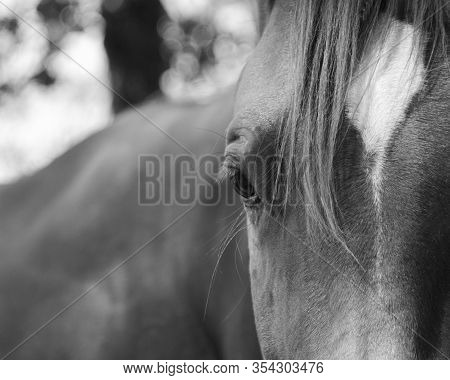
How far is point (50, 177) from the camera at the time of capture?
2535 millimetres

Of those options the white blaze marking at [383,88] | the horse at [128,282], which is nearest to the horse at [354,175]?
the white blaze marking at [383,88]

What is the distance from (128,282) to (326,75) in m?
1.19

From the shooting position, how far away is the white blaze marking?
1.26 metres

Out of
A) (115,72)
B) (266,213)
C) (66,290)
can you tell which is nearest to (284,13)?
(266,213)

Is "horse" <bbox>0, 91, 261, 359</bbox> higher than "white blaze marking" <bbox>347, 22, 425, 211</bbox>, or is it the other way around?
"white blaze marking" <bbox>347, 22, 425, 211</bbox>

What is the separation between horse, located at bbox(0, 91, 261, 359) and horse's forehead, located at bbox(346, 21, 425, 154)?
96cm

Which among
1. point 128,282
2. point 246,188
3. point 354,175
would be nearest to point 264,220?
point 246,188

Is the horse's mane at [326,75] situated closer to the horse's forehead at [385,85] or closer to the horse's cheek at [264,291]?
Answer: the horse's forehead at [385,85]

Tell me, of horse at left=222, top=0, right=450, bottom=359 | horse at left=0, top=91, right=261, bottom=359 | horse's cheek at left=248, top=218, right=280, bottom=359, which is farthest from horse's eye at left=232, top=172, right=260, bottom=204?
horse at left=0, top=91, right=261, bottom=359

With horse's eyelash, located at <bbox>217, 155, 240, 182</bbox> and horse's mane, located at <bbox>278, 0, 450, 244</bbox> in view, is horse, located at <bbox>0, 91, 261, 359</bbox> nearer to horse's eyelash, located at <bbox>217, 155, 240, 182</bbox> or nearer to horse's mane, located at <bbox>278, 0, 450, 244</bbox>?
horse's eyelash, located at <bbox>217, 155, 240, 182</bbox>

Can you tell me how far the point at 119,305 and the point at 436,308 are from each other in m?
1.29

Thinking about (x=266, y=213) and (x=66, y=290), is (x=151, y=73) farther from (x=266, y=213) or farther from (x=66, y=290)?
(x=266, y=213)

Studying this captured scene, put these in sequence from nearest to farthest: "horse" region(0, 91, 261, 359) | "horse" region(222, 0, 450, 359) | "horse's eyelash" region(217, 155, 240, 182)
A: 1. "horse" region(222, 0, 450, 359)
2. "horse's eyelash" region(217, 155, 240, 182)
3. "horse" region(0, 91, 261, 359)

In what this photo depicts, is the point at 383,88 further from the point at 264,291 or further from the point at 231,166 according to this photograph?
the point at 264,291
